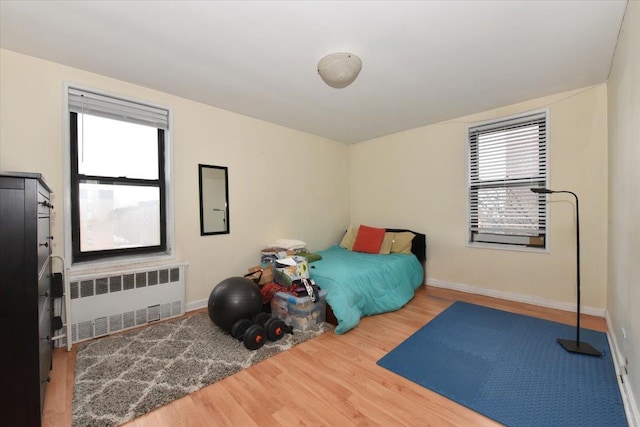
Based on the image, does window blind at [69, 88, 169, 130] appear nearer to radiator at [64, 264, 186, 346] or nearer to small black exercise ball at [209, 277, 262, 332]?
radiator at [64, 264, 186, 346]

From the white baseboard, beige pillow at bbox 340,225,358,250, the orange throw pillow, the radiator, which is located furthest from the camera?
beige pillow at bbox 340,225,358,250

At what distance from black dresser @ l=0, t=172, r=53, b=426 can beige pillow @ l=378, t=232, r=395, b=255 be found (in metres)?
3.57

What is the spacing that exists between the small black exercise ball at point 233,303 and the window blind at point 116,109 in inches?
76.1

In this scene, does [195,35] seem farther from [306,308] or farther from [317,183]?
[317,183]

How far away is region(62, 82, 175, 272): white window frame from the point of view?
2.46 metres

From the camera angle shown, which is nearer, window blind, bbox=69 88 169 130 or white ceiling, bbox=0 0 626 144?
white ceiling, bbox=0 0 626 144

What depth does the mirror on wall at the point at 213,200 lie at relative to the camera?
331 centimetres

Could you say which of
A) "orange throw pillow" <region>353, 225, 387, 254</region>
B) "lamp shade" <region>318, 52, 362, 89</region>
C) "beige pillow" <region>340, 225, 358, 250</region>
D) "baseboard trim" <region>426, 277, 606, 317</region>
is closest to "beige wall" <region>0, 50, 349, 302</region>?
"beige pillow" <region>340, 225, 358, 250</region>

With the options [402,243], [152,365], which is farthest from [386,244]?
[152,365]

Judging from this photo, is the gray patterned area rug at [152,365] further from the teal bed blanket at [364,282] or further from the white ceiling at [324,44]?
the white ceiling at [324,44]

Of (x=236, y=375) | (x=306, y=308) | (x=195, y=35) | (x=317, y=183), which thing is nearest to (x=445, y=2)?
(x=195, y=35)

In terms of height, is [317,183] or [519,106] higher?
[519,106]

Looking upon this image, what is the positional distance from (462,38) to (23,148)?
144 inches

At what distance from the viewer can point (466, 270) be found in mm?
3807
